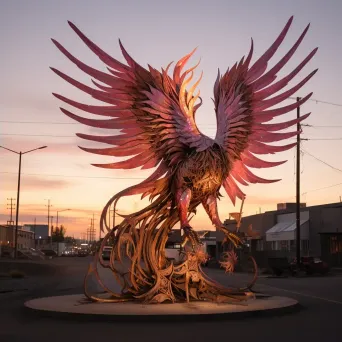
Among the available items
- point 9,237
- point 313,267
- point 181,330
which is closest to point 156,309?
point 181,330

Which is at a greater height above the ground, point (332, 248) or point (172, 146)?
point (172, 146)

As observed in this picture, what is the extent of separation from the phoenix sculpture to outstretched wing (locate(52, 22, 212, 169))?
0.03 metres

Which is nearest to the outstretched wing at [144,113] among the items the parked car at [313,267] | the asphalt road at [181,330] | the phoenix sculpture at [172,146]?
the phoenix sculpture at [172,146]

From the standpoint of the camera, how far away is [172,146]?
16.8 m

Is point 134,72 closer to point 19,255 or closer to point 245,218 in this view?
point 245,218

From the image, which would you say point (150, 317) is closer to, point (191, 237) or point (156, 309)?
point (156, 309)

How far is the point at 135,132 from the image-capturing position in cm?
1691

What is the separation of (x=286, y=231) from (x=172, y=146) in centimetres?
4097

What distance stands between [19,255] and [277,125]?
6567 cm

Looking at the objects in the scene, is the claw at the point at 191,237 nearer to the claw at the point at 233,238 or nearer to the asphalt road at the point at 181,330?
the claw at the point at 233,238

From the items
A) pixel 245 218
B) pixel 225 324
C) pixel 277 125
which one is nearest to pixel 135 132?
pixel 277 125

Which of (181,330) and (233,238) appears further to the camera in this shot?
(233,238)

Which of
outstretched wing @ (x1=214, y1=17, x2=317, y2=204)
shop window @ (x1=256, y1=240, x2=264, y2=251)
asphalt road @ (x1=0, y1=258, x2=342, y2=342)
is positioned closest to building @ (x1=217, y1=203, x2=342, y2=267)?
shop window @ (x1=256, y1=240, x2=264, y2=251)

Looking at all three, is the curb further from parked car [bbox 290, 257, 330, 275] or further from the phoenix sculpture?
parked car [bbox 290, 257, 330, 275]
